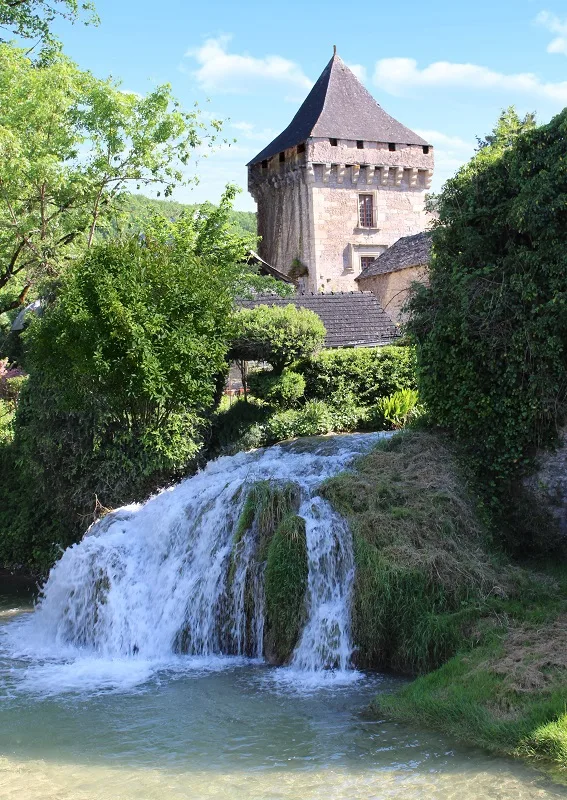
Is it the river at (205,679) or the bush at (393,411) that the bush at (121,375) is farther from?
the bush at (393,411)

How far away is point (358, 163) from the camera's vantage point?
42.2 metres

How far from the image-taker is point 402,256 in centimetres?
3625

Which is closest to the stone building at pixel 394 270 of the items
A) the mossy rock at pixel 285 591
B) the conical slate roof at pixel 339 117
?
the conical slate roof at pixel 339 117

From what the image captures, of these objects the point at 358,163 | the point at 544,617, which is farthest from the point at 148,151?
the point at 358,163

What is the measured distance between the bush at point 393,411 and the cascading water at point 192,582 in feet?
9.97

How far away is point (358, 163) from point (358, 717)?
3697 cm

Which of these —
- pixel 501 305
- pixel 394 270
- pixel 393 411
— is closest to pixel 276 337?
pixel 393 411

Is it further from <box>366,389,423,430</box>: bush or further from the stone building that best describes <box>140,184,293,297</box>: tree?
the stone building

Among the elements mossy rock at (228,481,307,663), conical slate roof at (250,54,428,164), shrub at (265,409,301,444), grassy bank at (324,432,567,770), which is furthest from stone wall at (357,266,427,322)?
mossy rock at (228,481,307,663)

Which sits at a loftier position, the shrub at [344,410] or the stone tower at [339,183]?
the stone tower at [339,183]

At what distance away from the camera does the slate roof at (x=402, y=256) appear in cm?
3403

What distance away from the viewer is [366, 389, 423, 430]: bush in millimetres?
16516

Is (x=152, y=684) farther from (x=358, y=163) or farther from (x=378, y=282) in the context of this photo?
(x=358, y=163)

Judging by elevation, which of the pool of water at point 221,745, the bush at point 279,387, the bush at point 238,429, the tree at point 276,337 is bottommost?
the pool of water at point 221,745
